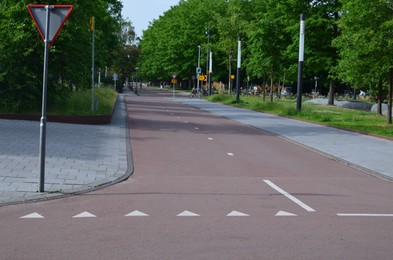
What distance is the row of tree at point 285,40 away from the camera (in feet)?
82.2

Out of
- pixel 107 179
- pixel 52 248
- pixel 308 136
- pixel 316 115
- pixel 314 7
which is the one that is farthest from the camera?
pixel 314 7

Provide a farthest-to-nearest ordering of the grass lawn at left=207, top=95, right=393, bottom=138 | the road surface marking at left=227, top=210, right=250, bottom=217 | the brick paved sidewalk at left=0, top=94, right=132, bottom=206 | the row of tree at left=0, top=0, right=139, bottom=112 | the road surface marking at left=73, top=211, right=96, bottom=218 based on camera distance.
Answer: the grass lawn at left=207, top=95, right=393, bottom=138, the row of tree at left=0, top=0, right=139, bottom=112, the brick paved sidewalk at left=0, top=94, right=132, bottom=206, the road surface marking at left=227, top=210, right=250, bottom=217, the road surface marking at left=73, top=211, right=96, bottom=218

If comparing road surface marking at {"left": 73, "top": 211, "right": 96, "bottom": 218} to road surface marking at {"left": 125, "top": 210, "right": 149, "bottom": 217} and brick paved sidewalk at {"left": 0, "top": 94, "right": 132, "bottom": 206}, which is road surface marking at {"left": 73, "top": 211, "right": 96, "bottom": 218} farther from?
brick paved sidewalk at {"left": 0, "top": 94, "right": 132, "bottom": 206}

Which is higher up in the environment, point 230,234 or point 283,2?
point 283,2

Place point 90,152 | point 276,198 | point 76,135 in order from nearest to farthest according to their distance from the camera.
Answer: point 276,198, point 90,152, point 76,135

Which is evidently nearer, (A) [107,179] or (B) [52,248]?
(B) [52,248]

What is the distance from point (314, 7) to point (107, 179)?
39.6 m

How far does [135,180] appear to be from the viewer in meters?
10.7

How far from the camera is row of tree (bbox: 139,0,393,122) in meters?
25.1

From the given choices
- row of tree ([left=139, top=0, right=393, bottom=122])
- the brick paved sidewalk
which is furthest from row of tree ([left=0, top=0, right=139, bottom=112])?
row of tree ([left=139, top=0, right=393, bottom=122])

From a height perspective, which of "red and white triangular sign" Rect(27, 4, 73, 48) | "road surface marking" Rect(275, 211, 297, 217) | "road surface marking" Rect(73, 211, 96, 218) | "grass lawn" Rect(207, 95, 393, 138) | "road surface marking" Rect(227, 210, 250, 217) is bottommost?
"road surface marking" Rect(73, 211, 96, 218)

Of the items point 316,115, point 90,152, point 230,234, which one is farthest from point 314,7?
point 230,234

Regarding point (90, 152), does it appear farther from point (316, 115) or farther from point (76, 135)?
point (316, 115)

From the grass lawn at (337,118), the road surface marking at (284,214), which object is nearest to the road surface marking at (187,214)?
the road surface marking at (284,214)
